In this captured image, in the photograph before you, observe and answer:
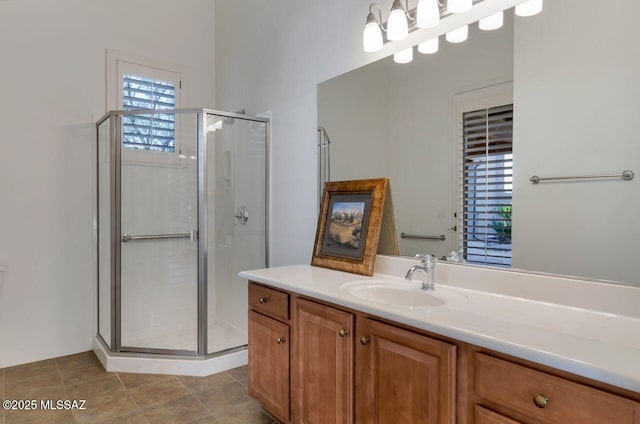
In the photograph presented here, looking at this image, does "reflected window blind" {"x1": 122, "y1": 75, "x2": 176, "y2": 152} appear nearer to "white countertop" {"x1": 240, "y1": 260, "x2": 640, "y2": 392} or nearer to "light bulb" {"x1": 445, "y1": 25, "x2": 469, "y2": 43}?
"white countertop" {"x1": 240, "y1": 260, "x2": 640, "y2": 392}

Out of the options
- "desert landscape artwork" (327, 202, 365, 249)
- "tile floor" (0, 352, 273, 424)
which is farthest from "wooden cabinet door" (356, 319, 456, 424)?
"tile floor" (0, 352, 273, 424)

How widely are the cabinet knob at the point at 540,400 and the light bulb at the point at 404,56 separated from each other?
5.04 ft

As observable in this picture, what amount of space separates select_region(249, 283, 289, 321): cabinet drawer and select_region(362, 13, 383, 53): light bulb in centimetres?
131

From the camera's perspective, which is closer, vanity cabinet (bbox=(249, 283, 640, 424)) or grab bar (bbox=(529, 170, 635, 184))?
vanity cabinet (bbox=(249, 283, 640, 424))

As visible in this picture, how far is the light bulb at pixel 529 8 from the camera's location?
54.9 inches

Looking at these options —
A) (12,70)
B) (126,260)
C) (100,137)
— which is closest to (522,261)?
(126,260)

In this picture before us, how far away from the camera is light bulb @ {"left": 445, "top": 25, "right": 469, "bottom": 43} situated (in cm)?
164

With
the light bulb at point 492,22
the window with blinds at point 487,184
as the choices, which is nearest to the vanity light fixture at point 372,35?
the light bulb at point 492,22

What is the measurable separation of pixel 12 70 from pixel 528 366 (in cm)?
349

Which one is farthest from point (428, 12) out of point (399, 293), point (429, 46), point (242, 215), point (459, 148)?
point (242, 215)

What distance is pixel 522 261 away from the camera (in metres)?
1.44

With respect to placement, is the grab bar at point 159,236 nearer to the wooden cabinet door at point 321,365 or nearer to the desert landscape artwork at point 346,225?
the desert landscape artwork at point 346,225

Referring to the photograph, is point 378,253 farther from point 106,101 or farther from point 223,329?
point 106,101

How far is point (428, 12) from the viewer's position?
168cm
